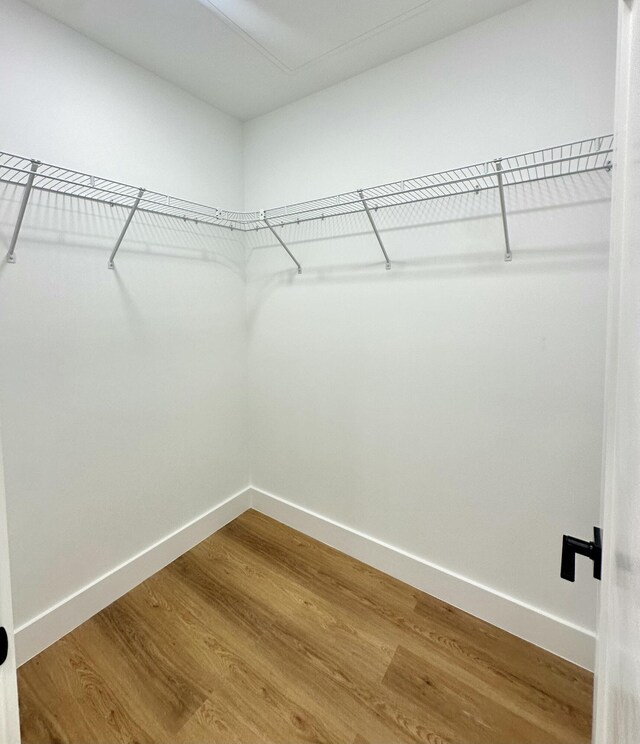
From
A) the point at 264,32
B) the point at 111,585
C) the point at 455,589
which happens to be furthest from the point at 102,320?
the point at 455,589

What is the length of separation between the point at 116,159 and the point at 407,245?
4.53 feet

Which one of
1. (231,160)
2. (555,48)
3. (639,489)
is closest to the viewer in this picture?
(639,489)

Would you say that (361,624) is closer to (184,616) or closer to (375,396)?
(184,616)

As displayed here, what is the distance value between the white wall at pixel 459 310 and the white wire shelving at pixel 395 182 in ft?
0.16

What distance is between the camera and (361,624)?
5.33ft

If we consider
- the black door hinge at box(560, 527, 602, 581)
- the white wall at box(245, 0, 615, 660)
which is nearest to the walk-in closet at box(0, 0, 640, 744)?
the white wall at box(245, 0, 615, 660)

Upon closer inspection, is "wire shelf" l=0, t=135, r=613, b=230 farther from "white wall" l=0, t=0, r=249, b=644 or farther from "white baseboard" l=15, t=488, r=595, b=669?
"white baseboard" l=15, t=488, r=595, b=669

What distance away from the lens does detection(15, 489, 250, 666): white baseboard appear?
1.48 metres

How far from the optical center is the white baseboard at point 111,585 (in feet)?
4.84

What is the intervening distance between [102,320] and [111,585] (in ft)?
4.13

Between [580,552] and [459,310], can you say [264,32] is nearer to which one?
[459,310]

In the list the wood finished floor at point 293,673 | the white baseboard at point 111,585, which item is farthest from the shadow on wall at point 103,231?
the wood finished floor at point 293,673

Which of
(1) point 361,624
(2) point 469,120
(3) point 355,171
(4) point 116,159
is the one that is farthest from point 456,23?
(1) point 361,624

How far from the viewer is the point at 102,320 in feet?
5.38
